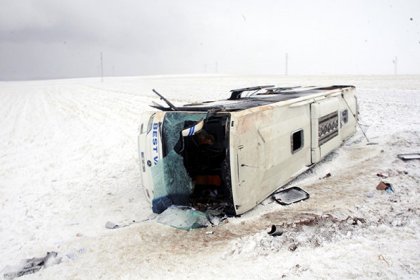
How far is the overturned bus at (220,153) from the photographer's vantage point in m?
5.12

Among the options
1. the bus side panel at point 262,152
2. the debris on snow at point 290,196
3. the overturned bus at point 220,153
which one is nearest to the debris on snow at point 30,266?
the overturned bus at point 220,153

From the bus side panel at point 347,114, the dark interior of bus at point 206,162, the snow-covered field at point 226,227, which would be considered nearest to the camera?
the snow-covered field at point 226,227

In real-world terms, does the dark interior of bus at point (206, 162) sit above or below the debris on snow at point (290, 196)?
above

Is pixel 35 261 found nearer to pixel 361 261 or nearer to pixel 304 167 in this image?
pixel 361 261

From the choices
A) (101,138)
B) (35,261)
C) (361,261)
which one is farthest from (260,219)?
(101,138)

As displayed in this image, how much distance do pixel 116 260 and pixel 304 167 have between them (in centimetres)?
372

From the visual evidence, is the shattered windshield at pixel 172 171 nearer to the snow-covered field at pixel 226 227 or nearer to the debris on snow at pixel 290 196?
the snow-covered field at pixel 226 227

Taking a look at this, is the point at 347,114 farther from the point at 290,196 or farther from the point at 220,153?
the point at 220,153

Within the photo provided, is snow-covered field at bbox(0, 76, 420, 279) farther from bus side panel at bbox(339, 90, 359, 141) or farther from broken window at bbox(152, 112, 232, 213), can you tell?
broken window at bbox(152, 112, 232, 213)

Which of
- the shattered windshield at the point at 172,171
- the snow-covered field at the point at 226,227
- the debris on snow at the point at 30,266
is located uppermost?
the shattered windshield at the point at 172,171

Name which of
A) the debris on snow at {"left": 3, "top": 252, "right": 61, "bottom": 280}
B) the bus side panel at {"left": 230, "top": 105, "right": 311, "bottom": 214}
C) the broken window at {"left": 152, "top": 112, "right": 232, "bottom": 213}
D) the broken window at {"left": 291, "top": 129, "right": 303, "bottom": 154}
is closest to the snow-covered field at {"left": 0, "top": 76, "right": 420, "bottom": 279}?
the debris on snow at {"left": 3, "top": 252, "right": 61, "bottom": 280}

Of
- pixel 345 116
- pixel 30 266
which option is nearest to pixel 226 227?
pixel 30 266

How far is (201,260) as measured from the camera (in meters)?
4.30

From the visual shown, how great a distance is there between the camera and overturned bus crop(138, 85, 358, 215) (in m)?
5.12
